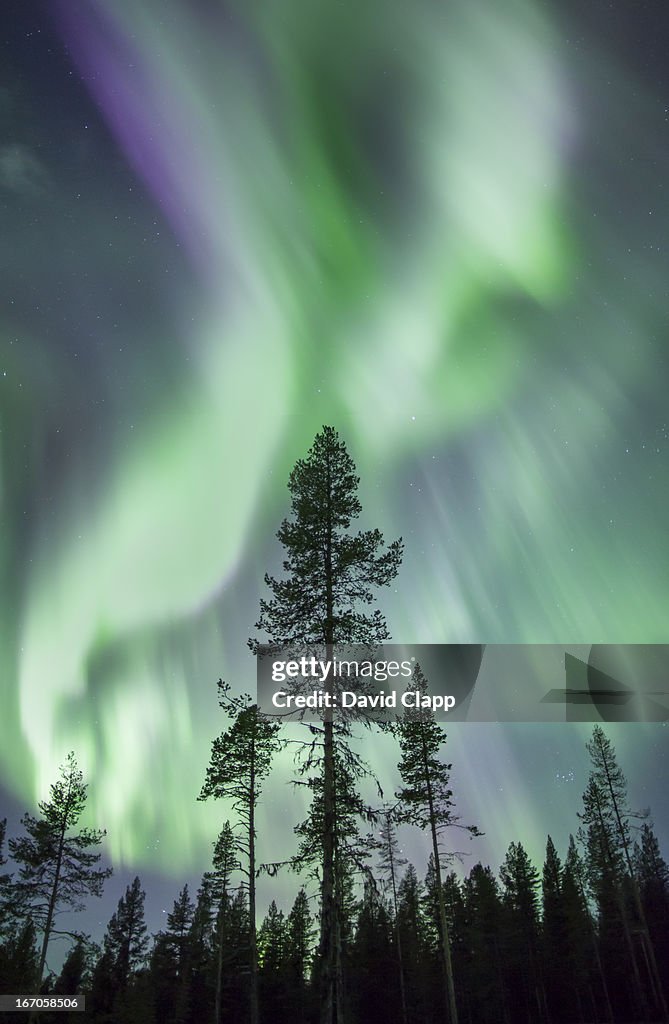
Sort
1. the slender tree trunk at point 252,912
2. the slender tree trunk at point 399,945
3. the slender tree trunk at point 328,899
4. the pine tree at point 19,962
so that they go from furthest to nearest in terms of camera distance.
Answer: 1. the slender tree trunk at point 399,945
2. the pine tree at point 19,962
3. the slender tree trunk at point 252,912
4. the slender tree trunk at point 328,899

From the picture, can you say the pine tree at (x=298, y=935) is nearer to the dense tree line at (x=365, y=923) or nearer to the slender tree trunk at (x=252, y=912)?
the dense tree line at (x=365, y=923)

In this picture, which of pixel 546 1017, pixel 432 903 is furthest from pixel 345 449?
pixel 546 1017

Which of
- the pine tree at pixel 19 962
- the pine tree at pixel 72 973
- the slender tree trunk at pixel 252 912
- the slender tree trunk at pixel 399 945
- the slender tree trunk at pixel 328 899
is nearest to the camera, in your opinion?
the slender tree trunk at pixel 328 899

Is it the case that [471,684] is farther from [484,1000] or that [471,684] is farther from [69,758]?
[484,1000]

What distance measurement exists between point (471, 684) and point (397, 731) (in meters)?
9.09

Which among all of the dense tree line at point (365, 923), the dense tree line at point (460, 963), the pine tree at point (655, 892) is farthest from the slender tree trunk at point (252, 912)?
the pine tree at point (655, 892)


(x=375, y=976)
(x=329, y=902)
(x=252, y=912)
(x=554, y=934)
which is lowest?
(x=329, y=902)

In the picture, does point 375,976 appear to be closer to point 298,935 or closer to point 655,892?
point 298,935

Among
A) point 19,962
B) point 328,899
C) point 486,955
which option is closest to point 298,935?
point 486,955

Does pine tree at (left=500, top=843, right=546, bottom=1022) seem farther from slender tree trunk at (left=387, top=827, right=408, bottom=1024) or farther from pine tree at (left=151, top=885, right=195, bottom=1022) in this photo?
pine tree at (left=151, top=885, right=195, bottom=1022)

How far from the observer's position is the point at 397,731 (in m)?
16.6

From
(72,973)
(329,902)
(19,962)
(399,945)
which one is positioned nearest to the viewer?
(329,902)

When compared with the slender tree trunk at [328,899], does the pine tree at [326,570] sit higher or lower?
higher

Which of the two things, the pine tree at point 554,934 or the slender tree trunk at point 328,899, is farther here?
the pine tree at point 554,934
